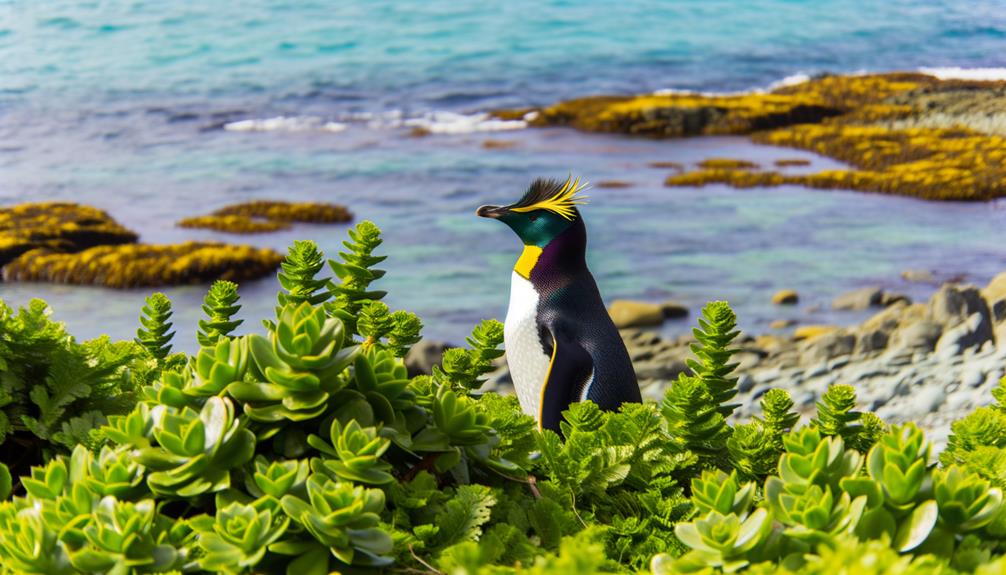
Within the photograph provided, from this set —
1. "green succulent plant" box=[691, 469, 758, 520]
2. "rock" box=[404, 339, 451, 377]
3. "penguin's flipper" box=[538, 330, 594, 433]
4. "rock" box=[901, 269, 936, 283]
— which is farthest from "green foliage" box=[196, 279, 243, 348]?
"rock" box=[901, 269, 936, 283]

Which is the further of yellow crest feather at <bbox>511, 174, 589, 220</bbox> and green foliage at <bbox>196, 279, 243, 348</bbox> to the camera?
yellow crest feather at <bbox>511, 174, 589, 220</bbox>

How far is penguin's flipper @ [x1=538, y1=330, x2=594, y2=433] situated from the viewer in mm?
3512

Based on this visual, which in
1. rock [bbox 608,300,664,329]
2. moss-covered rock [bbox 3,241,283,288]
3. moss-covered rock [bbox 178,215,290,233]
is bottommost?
rock [bbox 608,300,664,329]

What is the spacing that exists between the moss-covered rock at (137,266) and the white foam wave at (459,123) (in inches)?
119

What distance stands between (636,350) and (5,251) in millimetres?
5962

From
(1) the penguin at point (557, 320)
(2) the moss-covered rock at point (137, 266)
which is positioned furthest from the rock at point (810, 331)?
(1) the penguin at point (557, 320)

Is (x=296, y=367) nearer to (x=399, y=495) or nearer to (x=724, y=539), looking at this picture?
(x=399, y=495)

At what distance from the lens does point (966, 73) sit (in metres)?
12.4

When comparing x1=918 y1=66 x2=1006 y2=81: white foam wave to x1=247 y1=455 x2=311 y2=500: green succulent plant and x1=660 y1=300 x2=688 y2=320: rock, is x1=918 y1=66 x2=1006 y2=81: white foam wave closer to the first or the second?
x1=660 y1=300 x2=688 y2=320: rock

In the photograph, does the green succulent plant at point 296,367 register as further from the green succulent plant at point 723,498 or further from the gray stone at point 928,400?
the gray stone at point 928,400

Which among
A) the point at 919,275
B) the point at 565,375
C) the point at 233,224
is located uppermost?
the point at 565,375

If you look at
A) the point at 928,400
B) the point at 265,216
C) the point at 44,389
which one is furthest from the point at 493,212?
the point at 265,216

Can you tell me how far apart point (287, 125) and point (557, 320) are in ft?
29.2

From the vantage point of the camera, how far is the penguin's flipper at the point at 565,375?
351 centimetres
